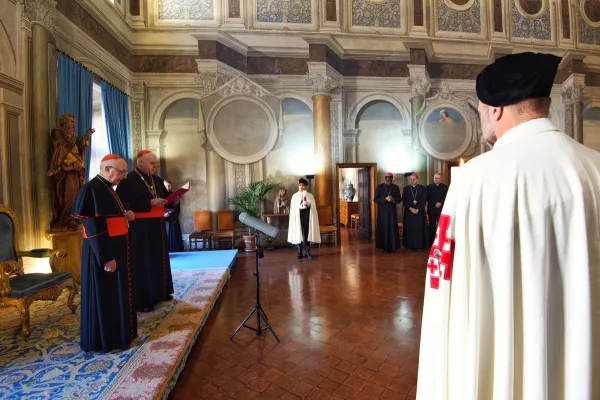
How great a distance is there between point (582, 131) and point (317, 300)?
39.2 feet

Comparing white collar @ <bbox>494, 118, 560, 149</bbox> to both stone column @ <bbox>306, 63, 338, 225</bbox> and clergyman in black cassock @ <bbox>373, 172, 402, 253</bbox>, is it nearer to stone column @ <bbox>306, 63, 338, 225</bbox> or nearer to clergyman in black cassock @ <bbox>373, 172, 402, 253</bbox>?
clergyman in black cassock @ <bbox>373, 172, 402, 253</bbox>

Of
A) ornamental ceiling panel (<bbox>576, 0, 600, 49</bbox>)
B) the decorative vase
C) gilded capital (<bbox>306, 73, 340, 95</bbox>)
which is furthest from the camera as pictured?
the decorative vase

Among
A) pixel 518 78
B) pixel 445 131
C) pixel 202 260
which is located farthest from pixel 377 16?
pixel 518 78

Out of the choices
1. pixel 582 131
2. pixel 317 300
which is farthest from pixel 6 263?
pixel 582 131

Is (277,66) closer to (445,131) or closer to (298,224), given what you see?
(298,224)

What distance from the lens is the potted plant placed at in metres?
8.32

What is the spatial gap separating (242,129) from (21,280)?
631 cm

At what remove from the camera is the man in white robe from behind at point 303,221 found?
7.51m

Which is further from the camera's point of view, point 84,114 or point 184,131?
point 184,131

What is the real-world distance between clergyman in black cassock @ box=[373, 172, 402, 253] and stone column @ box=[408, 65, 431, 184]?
6.64 ft

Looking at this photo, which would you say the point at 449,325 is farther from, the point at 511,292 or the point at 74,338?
the point at 74,338

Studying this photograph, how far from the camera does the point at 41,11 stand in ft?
15.8

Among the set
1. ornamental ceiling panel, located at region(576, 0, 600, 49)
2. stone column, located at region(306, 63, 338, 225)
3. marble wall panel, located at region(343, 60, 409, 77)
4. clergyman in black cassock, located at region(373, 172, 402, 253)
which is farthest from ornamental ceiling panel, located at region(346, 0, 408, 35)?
ornamental ceiling panel, located at region(576, 0, 600, 49)

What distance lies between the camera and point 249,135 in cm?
898
